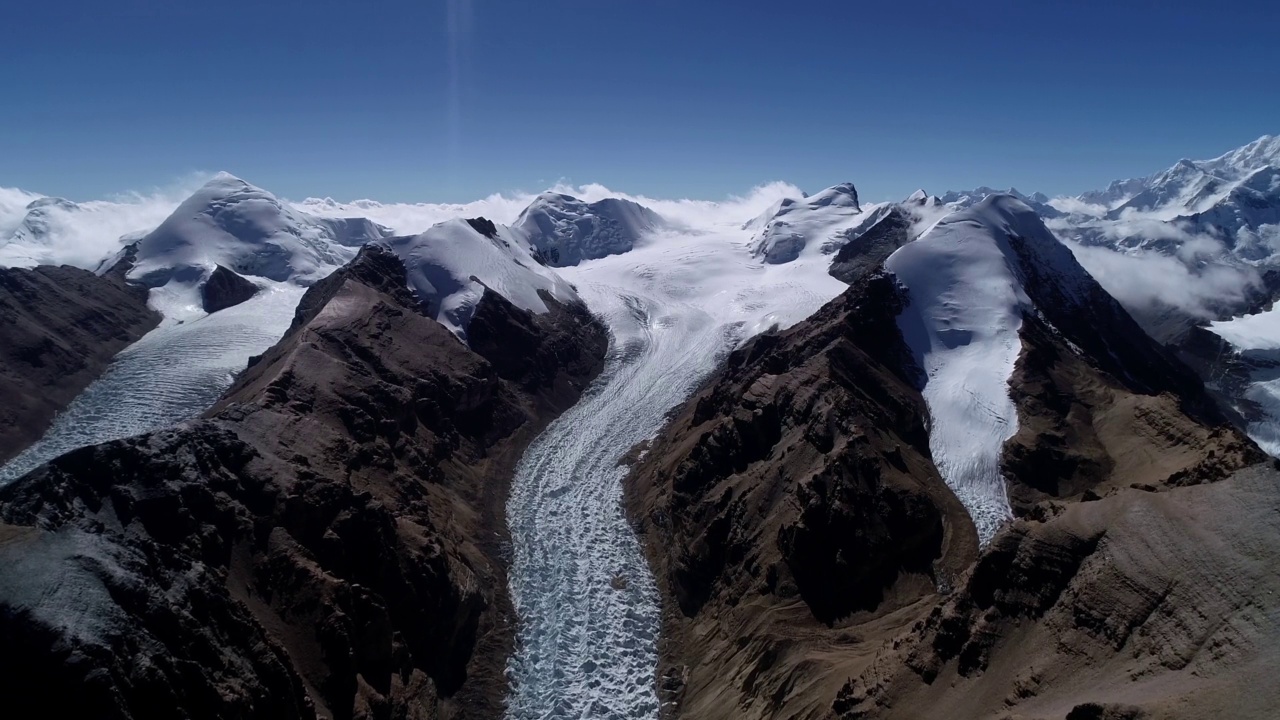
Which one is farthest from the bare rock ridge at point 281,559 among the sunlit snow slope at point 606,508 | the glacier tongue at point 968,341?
the glacier tongue at point 968,341

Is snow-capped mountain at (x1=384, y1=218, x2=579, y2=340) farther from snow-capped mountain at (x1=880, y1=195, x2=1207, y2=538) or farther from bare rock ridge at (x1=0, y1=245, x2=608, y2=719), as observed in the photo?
snow-capped mountain at (x1=880, y1=195, x2=1207, y2=538)

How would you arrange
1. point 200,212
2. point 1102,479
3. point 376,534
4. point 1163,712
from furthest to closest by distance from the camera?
point 200,212
point 1102,479
point 376,534
point 1163,712

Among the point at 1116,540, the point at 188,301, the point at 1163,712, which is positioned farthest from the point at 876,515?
the point at 188,301

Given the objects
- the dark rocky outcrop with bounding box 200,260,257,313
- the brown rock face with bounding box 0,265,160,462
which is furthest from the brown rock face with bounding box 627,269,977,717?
the dark rocky outcrop with bounding box 200,260,257,313

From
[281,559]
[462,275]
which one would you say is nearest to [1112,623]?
[281,559]

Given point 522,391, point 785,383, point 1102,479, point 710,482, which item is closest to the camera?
point 1102,479

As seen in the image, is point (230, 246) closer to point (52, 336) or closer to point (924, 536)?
point (52, 336)

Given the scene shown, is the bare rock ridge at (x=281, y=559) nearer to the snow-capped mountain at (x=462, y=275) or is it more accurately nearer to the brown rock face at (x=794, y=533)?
the brown rock face at (x=794, y=533)

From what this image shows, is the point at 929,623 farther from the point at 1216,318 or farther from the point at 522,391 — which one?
the point at 1216,318
